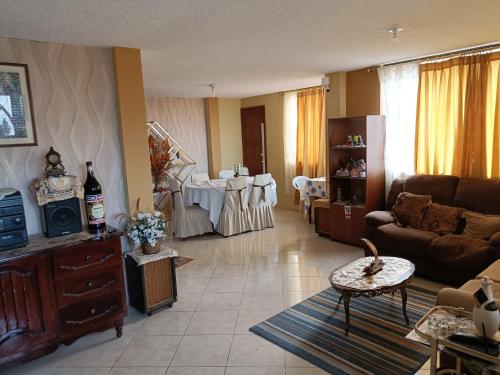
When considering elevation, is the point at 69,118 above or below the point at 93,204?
above

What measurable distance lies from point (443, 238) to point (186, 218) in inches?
136

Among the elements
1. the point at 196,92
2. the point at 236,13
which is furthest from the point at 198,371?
the point at 196,92

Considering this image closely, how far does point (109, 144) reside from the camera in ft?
10.4

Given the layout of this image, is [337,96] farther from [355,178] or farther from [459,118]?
[459,118]

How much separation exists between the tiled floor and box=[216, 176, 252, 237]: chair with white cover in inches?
24.8

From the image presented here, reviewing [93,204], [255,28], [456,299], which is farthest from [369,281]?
[93,204]

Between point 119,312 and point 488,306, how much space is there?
2.46 metres

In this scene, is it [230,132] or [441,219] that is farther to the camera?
[230,132]

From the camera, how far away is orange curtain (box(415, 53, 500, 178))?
380 cm

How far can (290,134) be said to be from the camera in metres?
6.93

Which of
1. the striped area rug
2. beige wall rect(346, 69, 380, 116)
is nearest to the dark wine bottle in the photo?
the striped area rug

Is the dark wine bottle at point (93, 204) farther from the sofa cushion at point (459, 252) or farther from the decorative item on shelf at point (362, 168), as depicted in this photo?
the decorative item on shelf at point (362, 168)

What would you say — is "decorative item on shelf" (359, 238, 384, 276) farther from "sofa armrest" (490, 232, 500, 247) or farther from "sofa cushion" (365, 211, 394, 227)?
"sofa cushion" (365, 211, 394, 227)

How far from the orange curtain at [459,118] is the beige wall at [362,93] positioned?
60cm
